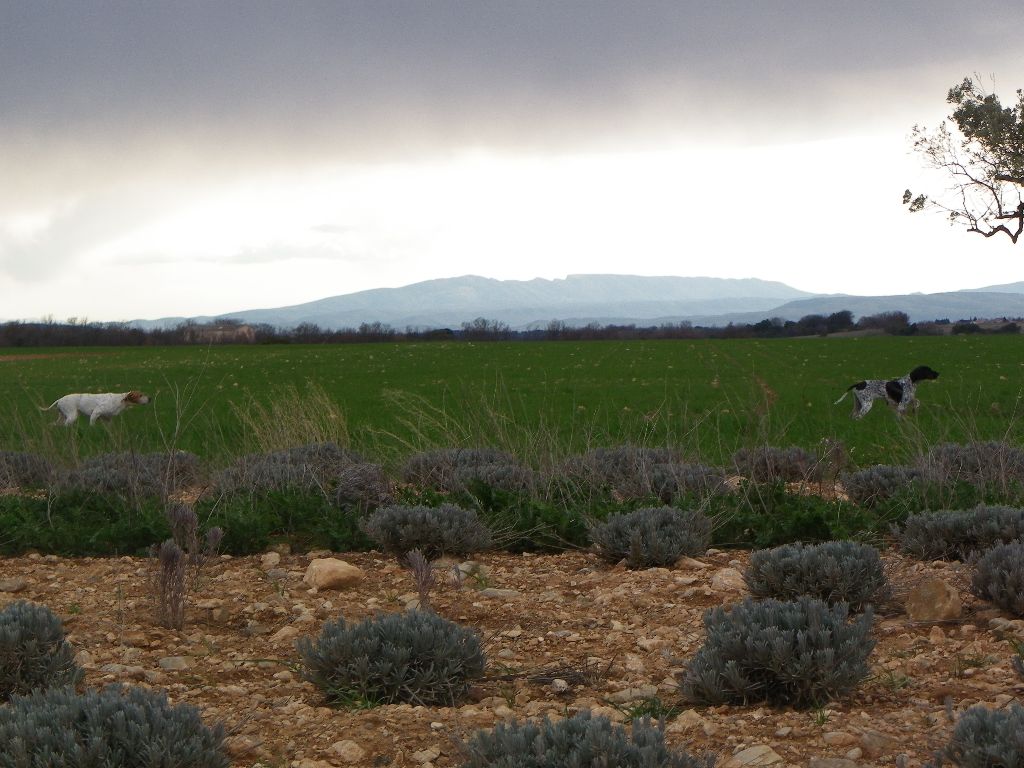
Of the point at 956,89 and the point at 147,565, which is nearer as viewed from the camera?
the point at 147,565

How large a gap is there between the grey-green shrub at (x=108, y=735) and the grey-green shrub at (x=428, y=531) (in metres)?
3.74

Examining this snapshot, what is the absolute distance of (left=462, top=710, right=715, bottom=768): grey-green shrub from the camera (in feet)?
9.04

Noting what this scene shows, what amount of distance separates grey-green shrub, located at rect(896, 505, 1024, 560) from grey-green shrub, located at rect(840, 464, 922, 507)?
177 cm

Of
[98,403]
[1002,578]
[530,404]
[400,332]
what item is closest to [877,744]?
[1002,578]

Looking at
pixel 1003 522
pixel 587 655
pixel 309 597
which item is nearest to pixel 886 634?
pixel 587 655

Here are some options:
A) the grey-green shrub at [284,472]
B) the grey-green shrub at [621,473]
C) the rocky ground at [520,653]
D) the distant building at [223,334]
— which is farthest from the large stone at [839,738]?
the distant building at [223,334]

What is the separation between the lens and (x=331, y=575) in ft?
20.2

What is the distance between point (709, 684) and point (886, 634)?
5.04ft

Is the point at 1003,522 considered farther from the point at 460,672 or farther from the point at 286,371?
the point at 286,371

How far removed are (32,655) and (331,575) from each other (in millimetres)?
2116

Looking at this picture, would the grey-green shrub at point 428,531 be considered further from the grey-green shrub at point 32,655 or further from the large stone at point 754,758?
the large stone at point 754,758

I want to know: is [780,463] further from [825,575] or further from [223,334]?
[223,334]

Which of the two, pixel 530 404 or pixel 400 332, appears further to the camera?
pixel 400 332

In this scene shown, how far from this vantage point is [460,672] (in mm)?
4246
